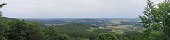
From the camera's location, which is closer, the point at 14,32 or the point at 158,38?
the point at 158,38

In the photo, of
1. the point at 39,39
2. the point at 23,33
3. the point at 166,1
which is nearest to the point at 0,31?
the point at 23,33

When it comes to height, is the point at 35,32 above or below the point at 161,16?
below

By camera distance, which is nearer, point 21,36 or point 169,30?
point 169,30

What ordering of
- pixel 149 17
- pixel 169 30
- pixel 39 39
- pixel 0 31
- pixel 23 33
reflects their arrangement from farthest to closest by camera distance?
pixel 39 39, pixel 23 33, pixel 0 31, pixel 149 17, pixel 169 30

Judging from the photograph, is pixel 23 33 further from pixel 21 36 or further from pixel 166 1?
pixel 166 1

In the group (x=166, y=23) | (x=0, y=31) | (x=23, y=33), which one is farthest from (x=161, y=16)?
(x=23, y=33)

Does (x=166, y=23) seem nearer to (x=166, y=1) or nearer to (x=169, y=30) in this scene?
(x=169, y=30)

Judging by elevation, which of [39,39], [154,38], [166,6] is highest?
[166,6]

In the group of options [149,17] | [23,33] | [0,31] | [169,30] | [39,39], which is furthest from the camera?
[39,39]

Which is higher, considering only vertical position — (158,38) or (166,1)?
(166,1)
